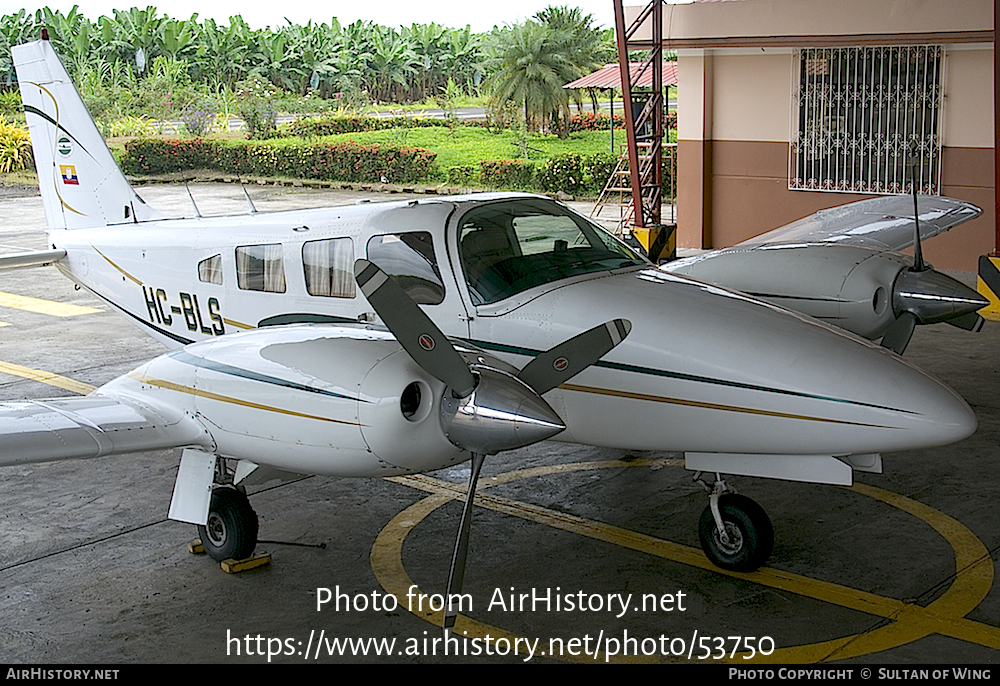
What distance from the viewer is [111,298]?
32.0 ft

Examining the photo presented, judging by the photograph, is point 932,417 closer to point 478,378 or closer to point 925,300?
point 478,378

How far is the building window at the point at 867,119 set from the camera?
53.7 feet

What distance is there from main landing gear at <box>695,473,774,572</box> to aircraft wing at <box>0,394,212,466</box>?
3.13 meters

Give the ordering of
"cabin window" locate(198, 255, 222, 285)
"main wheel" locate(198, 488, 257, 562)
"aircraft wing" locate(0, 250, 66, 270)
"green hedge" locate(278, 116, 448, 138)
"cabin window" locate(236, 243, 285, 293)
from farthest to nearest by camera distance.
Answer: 1. "green hedge" locate(278, 116, 448, 138)
2. "aircraft wing" locate(0, 250, 66, 270)
3. "cabin window" locate(198, 255, 222, 285)
4. "cabin window" locate(236, 243, 285, 293)
5. "main wheel" locate(198, 488, 257, 562)

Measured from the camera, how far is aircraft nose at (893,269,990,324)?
8.06 m

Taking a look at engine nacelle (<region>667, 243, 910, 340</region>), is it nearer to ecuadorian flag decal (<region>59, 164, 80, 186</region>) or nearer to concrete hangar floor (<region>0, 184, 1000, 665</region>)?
concrete hangar floor (<region>0, 184, 1000, 665</region>)

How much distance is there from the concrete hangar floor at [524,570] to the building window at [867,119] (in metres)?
8.12

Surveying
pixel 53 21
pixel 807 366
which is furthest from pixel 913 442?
pixel 53 21

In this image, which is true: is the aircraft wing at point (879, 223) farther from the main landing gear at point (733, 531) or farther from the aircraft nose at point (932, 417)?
the aircraft nose at point (932, 417)

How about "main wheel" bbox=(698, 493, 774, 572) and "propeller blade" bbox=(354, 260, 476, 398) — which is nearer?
"propeller blade" bbox=(354, 260, 476, 398)

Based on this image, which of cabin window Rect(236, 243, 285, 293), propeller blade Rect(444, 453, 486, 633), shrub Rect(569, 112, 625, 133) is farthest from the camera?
shrub Rect(569, 112, 625, 133)

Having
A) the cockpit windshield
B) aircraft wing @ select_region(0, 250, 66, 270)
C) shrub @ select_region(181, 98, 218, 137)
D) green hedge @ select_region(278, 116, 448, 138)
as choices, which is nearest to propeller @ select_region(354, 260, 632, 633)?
the cockpit windshield

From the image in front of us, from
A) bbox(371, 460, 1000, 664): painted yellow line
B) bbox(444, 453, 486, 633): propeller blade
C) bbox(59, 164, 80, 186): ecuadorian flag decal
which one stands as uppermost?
bbox(59, 164, 80, 186): ecuadorian flag decal

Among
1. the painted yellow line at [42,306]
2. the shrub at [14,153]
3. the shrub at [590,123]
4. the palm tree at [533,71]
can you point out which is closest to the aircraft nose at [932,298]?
the painted yellow line at [42,306]
